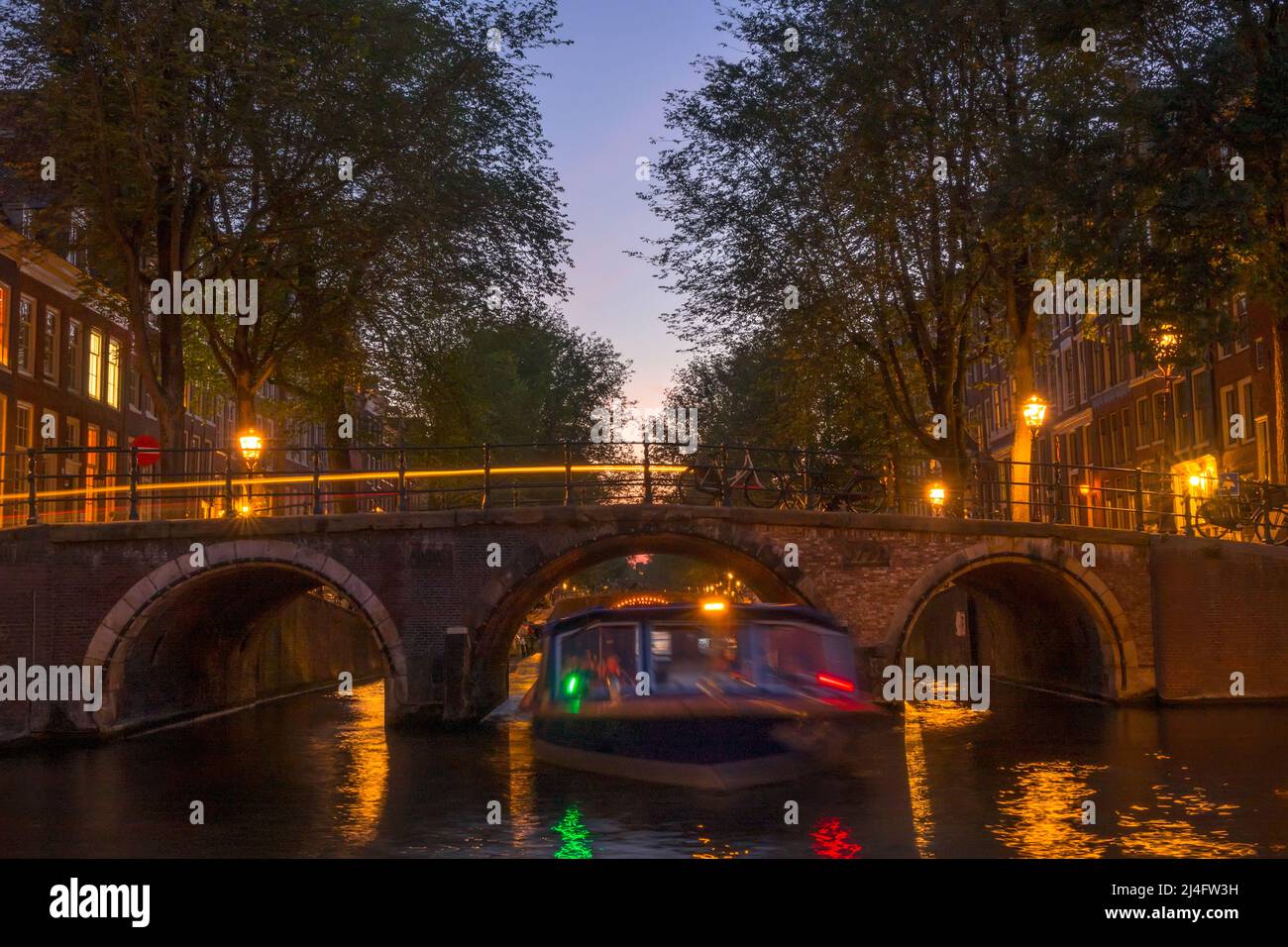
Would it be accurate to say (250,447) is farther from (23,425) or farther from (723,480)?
(23,425)

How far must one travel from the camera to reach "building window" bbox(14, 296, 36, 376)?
131ft

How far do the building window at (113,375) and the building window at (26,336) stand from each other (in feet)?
19.2

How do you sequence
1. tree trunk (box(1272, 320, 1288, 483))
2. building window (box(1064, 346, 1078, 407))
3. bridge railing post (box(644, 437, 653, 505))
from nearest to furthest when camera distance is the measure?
tree trunk (box(1272, 320, 1288, 483)), bridge railing post (box(644, 437, 653, 505)), building window (box(1064, 346, 1078, 407))

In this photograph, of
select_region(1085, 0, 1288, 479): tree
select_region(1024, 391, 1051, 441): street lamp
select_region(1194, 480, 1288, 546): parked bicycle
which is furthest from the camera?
select_region(1024, 391, 1051, 441): street lamp

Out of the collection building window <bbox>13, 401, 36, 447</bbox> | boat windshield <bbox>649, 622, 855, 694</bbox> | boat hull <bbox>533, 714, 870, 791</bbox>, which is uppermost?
building window <bbox>13, 401, 36, 447</bbox>

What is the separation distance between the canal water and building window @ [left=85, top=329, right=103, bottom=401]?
71.8ft

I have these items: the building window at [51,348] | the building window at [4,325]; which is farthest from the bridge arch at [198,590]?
the building window at [51,348]

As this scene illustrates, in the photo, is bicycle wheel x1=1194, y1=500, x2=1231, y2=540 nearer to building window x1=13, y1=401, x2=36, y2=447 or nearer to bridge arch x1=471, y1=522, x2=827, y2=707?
bridge arch x1=471, y1=522, x2=827, y2=707

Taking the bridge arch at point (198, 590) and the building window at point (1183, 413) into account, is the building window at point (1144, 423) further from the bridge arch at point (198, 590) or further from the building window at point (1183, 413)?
the bridge arch at point (198, 590)

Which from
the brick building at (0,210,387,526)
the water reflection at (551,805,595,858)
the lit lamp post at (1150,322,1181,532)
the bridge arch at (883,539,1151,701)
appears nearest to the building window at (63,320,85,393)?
the brick building at (0,210,387,526)

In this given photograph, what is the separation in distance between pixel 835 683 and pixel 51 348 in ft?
97.0

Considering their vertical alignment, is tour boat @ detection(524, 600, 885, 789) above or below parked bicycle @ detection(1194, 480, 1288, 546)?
below
